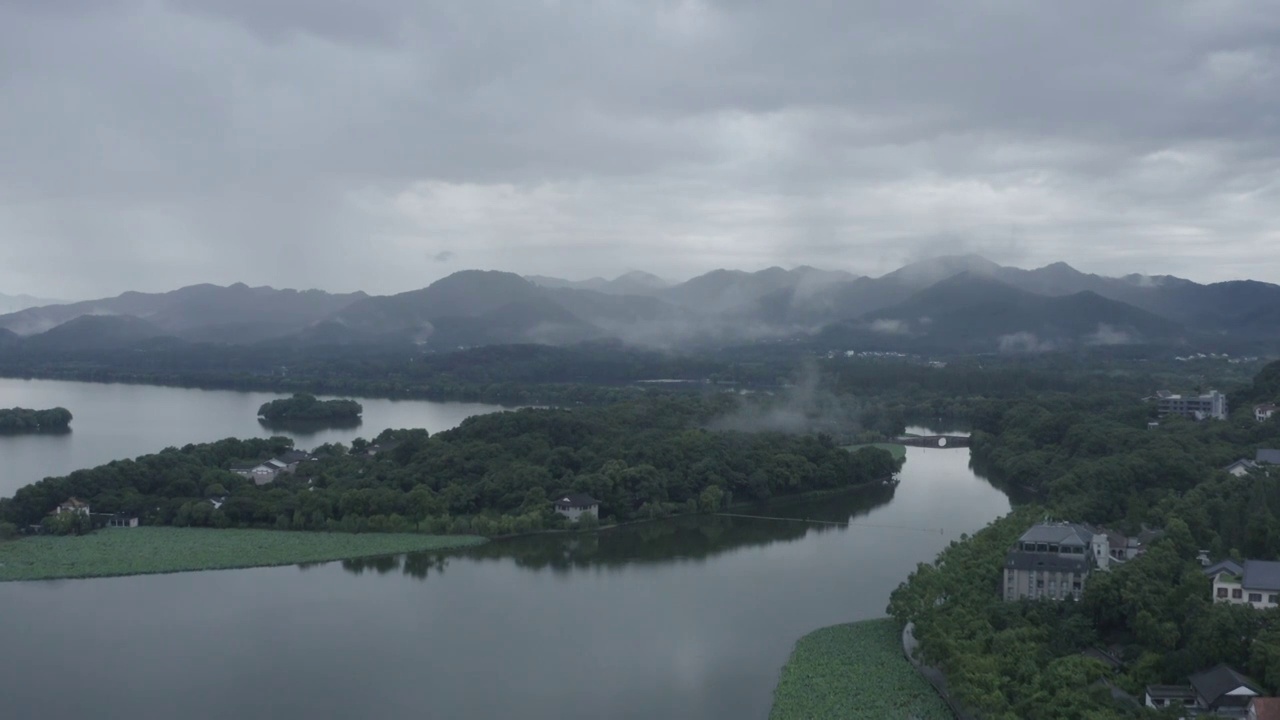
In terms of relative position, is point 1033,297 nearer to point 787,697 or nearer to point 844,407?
point 844,407

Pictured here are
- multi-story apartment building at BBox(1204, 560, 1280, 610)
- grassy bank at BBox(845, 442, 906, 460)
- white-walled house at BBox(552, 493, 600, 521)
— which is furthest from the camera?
grassy bank at BBox(845, 442, 906, 460)

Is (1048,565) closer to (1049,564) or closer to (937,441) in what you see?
(1049,564)

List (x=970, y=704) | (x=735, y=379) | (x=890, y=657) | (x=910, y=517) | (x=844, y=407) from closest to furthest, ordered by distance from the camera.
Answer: (x=970, y=704), (x=890, y=657), (x=910, y=517), (x=844, y=407), (x=735, y=379)

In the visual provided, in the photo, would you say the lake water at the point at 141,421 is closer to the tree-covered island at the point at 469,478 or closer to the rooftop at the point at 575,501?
the tree-covered island at the point at 469,478

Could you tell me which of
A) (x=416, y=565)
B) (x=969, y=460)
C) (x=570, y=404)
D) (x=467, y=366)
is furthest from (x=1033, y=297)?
(x=416, y=565)

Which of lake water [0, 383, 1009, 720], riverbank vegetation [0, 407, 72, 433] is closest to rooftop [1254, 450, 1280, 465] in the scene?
lake water [0, 383, 1009, 720]

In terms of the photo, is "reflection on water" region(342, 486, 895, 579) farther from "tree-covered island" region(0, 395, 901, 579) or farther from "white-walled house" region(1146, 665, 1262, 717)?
"white-walled house" region(1146, 665, 1262, 717)

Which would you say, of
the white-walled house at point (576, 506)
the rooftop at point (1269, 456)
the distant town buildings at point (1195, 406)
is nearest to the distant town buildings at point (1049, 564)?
the rooftop at point (1269, 456)
